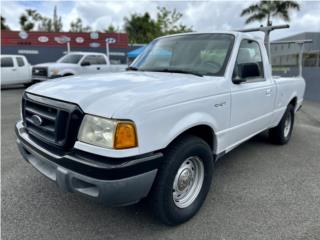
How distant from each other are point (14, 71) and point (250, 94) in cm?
1362

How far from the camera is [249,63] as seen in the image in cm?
328

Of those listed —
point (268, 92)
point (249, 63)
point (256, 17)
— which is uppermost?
point (256, 17)

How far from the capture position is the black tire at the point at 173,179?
227cm

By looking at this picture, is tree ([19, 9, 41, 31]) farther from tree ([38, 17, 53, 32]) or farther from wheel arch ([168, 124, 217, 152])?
wheel arch ([168, 124, 217, 152])

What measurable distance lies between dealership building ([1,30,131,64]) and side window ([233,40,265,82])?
61.2 ft

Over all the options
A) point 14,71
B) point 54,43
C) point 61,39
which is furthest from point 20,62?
point 54,43

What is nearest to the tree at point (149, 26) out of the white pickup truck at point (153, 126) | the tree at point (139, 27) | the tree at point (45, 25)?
the tree at point (139, 27)

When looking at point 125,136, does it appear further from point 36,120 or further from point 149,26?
point 149,26

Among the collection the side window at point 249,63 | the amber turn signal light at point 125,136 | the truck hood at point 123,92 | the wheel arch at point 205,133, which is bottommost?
the wheel arch at point 205,133

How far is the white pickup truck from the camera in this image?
200 cm

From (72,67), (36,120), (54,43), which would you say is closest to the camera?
(36,120)

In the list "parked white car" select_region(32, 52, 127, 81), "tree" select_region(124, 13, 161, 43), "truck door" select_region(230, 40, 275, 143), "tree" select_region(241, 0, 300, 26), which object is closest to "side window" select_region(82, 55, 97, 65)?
"parked white car" select_region(32, 52, 127, 81)

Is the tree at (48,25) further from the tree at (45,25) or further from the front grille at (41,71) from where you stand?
the front grille at (41,71)

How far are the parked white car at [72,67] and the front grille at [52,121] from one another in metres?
9.26
